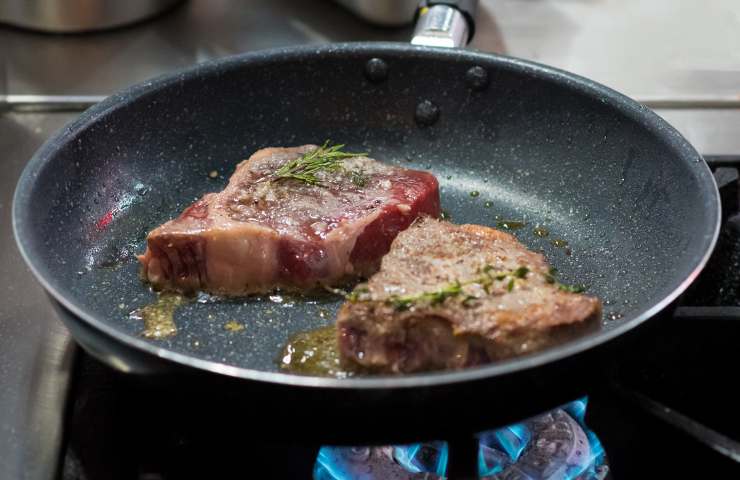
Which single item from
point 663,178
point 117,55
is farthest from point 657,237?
point 117,55

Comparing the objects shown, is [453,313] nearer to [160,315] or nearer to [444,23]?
[160,315]

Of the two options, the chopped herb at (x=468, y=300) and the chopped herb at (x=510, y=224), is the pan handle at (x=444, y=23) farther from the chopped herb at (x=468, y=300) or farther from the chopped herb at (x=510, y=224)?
the chopped herb at (x=468, y=300)

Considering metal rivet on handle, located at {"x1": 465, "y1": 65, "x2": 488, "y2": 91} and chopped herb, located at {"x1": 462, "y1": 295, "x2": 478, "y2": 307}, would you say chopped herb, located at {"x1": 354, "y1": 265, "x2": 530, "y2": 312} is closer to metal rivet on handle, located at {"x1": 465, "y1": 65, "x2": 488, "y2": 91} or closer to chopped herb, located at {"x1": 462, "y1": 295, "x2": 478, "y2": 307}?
chopped herb, located at {"x1": 462, "y1": 295, "x2": 478, "y2": 307}

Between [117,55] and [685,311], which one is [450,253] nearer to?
[685,311]

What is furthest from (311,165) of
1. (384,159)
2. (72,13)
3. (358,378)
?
(72,13)

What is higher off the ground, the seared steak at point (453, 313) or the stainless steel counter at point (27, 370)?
the seared steak at point (453, 313)

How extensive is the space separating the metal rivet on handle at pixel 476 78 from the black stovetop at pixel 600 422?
658 millimetres

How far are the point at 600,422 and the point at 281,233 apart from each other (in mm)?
598

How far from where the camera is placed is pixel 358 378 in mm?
1207

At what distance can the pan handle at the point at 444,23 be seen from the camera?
5.88ft

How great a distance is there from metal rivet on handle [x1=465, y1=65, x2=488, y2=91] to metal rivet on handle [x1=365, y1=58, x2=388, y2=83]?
0.18m

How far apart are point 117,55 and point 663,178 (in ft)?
4.78

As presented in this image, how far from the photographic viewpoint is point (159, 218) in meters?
1.63

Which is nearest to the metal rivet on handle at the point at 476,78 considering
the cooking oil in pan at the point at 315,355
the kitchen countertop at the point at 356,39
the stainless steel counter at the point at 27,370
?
the kitchen countertop at the point at 356,39
